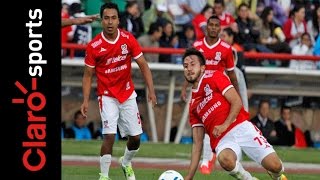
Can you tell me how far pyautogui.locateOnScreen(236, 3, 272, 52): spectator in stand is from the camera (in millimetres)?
25031

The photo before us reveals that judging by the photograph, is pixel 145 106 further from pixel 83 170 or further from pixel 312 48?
pixel 83 170

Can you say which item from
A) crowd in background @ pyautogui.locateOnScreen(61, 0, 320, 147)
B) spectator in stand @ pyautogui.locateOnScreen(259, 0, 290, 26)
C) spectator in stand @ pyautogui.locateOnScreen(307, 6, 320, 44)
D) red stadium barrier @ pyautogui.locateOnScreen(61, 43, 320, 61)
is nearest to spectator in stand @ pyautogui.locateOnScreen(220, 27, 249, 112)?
crowd in background @ pyautogui.locateOnScreen(61, 0, 320, 147)

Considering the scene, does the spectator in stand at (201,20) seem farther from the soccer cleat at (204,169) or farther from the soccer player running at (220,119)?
the soccer player running at (220,119)

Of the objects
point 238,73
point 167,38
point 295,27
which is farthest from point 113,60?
point 295,27

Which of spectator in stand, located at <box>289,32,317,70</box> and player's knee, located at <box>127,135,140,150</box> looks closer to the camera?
player's knee, located at <box>127,135,140,150</box>

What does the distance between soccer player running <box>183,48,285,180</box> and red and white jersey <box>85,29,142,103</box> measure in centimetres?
204

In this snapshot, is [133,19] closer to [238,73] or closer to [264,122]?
[264,122]

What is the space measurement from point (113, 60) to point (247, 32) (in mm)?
9995

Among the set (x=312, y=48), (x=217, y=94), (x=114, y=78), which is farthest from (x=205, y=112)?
(x=312, y=48)

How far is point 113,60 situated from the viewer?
15586 mm

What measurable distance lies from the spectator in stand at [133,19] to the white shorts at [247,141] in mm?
10648

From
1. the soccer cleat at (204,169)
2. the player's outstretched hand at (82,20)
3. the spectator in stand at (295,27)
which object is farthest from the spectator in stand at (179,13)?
the player's outstretched hand at (82,20)

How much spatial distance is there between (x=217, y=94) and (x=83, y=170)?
4620 millimetres

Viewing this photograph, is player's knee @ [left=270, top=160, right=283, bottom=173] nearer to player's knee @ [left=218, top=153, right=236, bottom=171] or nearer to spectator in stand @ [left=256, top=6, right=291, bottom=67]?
player's knee @ [left=218, top=153, right=236, bottom=171]
